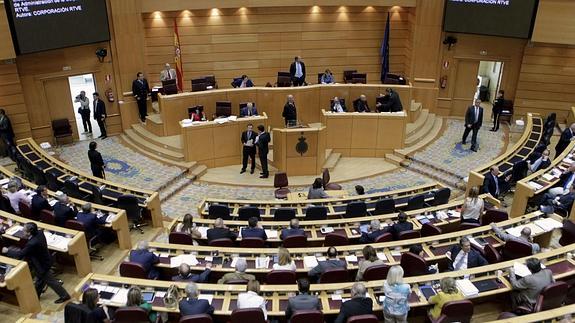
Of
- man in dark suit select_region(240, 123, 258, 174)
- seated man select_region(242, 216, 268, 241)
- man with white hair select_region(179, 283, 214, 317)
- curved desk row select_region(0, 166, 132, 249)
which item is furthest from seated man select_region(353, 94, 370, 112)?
man with white hair select_region(179, 283, 214, 317)

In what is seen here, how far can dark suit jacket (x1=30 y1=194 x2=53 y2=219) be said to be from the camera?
33.4ft

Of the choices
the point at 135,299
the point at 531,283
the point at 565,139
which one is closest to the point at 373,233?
the point at 531,283

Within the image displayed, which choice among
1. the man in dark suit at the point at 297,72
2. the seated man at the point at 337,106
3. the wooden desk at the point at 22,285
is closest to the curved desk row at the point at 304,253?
the wooden desk at the point at 22,285

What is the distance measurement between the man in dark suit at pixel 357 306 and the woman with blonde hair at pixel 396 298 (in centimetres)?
26

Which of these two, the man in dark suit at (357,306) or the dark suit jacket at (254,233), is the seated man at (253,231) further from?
the man in dark suit at (357,306)

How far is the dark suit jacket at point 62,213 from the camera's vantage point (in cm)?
984

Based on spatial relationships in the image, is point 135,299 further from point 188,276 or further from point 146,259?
point 146,259

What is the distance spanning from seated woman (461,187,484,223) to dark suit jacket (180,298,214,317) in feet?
18.2

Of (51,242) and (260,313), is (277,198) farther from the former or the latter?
(260,313)

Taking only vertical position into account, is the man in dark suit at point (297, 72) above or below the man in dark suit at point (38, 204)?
above

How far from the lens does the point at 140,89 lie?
17.0 meters

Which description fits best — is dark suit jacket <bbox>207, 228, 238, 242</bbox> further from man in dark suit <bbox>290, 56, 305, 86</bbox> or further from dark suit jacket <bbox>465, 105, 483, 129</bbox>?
dark suit jacket <bbox>465, 105, 483, 129</bbox>

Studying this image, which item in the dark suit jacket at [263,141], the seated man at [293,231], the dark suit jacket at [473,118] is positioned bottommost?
the seated man at [293,231]

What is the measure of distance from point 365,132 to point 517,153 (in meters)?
4.41
